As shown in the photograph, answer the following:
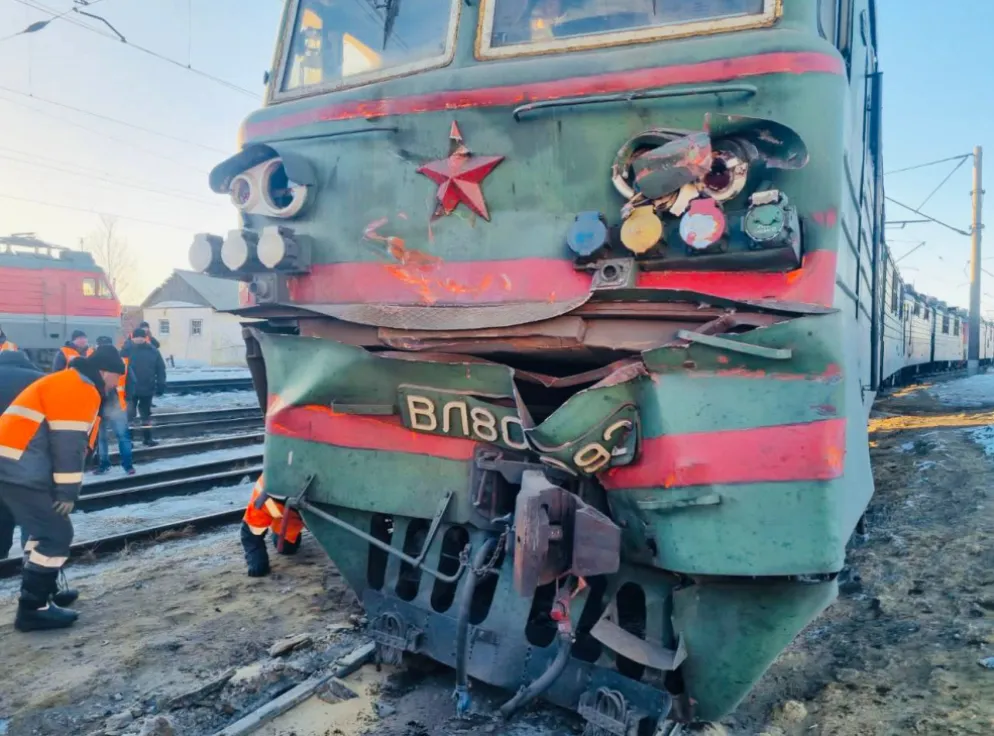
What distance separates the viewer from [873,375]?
207 inches

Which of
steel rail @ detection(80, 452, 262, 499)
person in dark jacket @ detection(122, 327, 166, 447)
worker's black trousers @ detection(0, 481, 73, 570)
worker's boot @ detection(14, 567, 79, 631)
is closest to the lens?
worker's boot @ detection(14, 567, 79, 631)

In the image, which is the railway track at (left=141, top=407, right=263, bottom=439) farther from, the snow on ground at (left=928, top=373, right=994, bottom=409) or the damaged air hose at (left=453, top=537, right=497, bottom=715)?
the snow on ground at (left=928, top=373, right=994, bottom=409)

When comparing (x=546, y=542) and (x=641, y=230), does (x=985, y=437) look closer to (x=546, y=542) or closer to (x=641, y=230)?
(x=641, y=230)

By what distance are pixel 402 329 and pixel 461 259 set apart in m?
0.36

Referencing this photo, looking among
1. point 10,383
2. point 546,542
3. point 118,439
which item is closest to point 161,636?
point 546,542

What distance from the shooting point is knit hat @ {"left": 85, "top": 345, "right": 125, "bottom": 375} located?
4.36 metres

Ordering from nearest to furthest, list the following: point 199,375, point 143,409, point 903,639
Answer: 1. point 903,639
2. point 143,409
3. point 199,375

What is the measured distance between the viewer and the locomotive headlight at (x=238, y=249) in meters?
3.06

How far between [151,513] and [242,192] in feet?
14.2

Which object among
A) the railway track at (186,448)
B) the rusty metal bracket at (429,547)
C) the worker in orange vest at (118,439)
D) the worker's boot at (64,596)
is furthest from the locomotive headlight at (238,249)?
the railway track at (186,448)

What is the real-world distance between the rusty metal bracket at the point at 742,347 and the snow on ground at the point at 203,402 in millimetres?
12950

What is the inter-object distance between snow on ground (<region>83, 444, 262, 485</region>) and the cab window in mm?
6970

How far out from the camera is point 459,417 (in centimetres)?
259

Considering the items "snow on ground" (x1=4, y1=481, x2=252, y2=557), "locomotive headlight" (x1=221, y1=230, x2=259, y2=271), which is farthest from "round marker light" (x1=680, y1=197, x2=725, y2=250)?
"snow on ground" (x1=4, y1=481, x2=252, y2=557)
